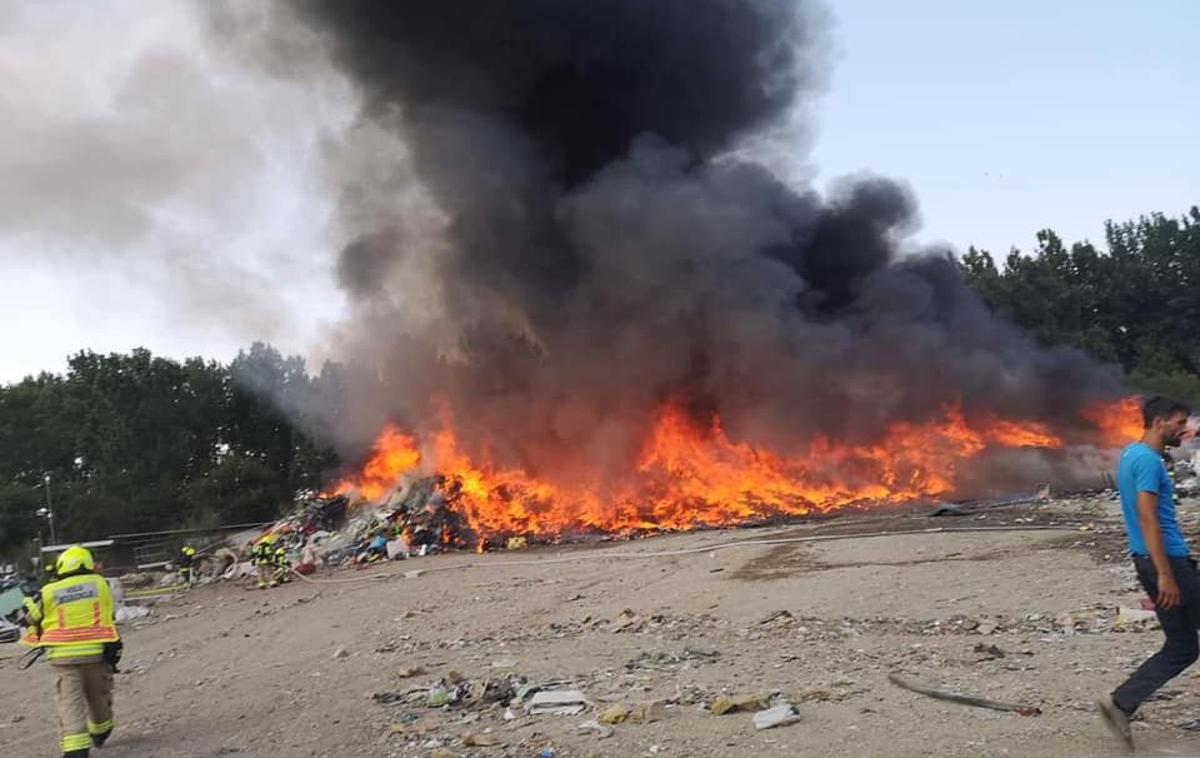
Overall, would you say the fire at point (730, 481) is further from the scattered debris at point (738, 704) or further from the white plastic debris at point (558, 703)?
the scattered debris at point (738, 704)

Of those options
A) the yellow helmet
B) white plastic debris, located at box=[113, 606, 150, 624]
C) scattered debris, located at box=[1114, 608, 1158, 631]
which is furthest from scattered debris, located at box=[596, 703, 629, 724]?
white plastic debris, located at box=[113, 606, 150, 624]

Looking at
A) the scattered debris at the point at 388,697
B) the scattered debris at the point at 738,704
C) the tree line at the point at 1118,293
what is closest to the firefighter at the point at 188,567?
the scattered debris at the point at 388,697

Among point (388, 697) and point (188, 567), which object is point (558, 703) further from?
point (188, 567)

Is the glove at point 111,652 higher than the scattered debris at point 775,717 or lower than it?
higher

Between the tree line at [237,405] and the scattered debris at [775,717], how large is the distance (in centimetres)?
3308

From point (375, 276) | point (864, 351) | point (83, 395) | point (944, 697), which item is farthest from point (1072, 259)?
point (83, 395)

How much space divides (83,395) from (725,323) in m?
40.3

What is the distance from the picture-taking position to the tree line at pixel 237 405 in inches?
1626

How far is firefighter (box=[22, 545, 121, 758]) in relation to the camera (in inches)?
238

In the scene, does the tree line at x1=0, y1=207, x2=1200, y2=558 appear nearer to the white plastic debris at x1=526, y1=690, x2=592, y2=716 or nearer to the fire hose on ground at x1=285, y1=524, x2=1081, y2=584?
the fire hose on ground at x1=285, y1=524, x2=1081, y2=584

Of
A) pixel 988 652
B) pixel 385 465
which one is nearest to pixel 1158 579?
pixel 988 652

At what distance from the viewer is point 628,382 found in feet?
82.6

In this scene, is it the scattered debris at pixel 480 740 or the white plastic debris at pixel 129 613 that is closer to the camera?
the scattered debris at pixel 480 740

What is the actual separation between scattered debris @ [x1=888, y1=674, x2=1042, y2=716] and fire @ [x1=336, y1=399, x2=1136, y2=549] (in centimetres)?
1545
